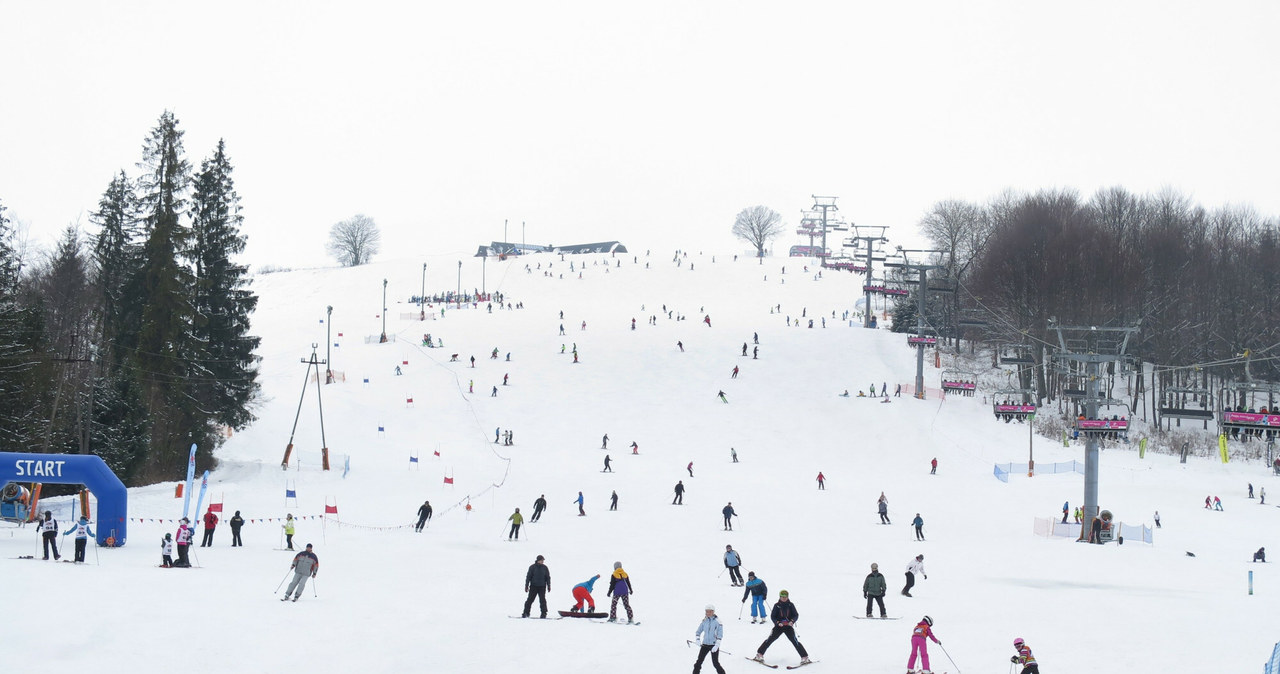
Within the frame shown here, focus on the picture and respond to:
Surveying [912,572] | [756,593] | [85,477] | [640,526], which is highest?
[85,477]

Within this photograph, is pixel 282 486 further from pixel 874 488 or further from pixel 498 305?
pixel 498 305

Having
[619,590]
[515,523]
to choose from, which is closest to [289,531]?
[515,523]

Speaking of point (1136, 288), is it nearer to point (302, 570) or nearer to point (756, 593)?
point (756, 593)

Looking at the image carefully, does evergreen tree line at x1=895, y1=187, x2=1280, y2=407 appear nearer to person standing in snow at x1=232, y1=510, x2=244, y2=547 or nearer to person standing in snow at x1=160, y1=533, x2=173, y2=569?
person standing in snow at x1=232, y1=510, x2=244, y2=547

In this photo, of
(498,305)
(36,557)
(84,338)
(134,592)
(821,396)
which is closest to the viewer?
(134,592)

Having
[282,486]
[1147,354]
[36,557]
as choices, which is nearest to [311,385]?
[282,486]

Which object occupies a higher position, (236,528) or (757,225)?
(757,225)
